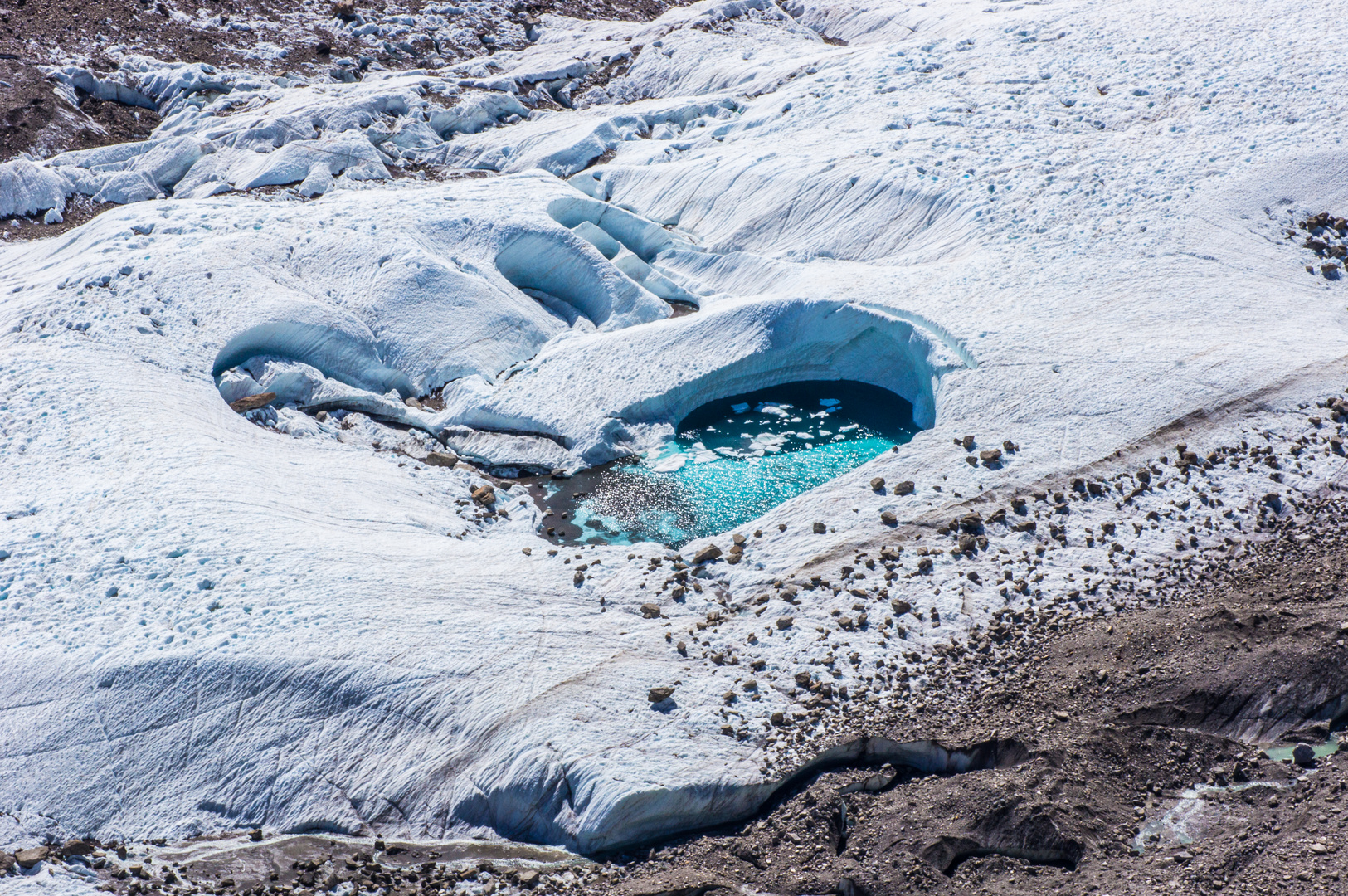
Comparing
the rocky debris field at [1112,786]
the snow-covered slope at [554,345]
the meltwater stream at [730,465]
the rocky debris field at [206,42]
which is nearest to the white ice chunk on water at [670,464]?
the meltwater stream at [730,465]

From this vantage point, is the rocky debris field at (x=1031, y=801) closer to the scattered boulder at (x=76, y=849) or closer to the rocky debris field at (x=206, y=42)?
the scattered boulder at (x=76, y=849)

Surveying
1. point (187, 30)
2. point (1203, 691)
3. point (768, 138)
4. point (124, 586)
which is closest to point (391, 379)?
point (124, 586)

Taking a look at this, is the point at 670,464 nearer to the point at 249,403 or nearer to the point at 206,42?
the point at 249,403

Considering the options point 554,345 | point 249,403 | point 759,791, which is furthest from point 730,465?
point 249,403

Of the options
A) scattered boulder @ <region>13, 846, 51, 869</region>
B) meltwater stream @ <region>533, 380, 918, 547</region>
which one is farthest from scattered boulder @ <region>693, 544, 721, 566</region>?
scattered boulder @ <region>13, 846, 51, 869</region>

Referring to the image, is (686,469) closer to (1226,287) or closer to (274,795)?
(274,795)
